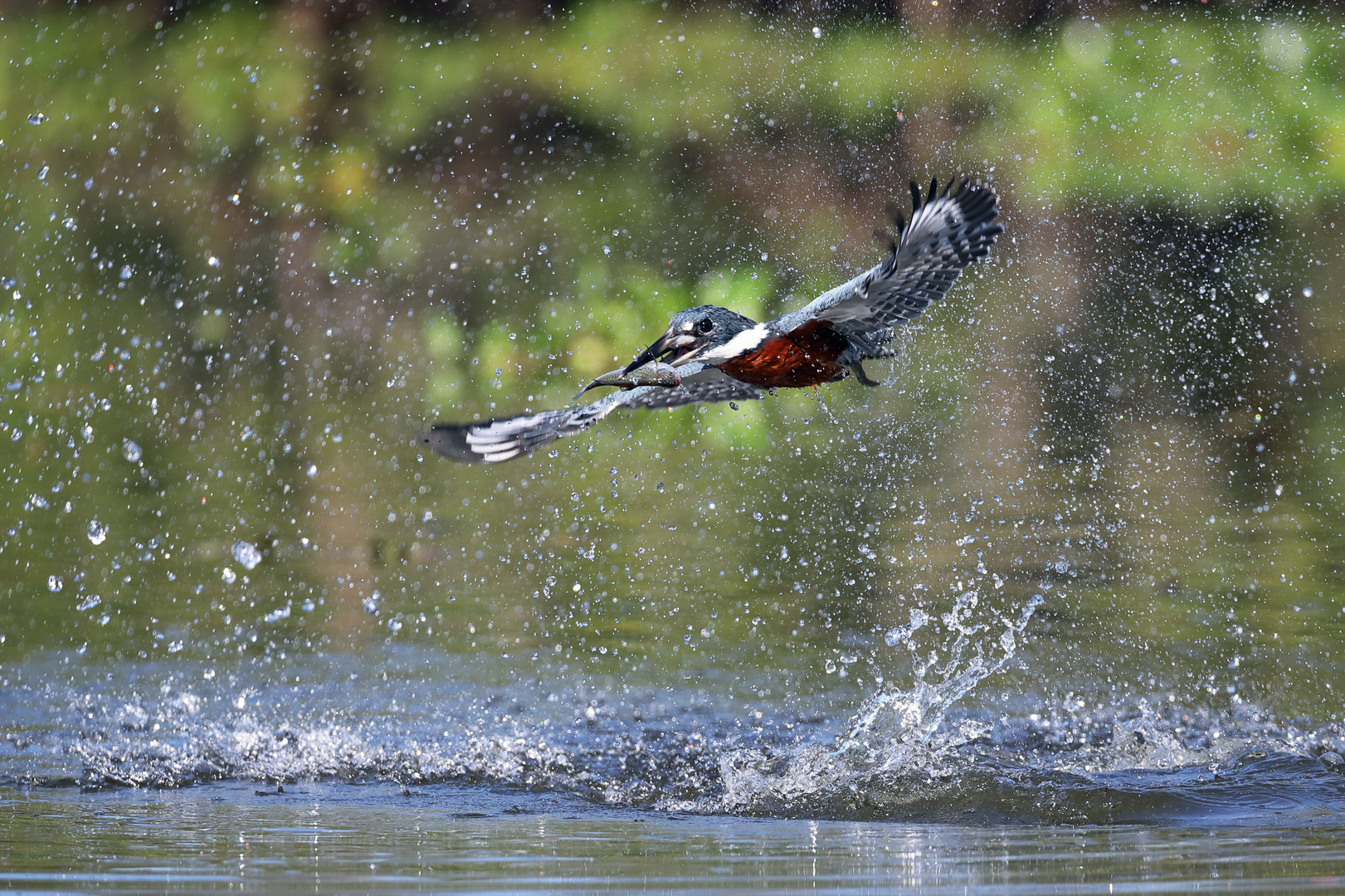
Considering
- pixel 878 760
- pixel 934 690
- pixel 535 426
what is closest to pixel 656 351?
pixel 535 426

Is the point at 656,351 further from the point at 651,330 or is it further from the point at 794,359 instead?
the point at 651,330

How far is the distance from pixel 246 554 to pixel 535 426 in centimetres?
266

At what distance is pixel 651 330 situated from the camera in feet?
40.2

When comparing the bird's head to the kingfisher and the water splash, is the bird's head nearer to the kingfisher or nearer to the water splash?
the kingfisher

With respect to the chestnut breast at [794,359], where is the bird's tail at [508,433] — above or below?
below

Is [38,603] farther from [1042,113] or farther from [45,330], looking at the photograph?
[1042,113]

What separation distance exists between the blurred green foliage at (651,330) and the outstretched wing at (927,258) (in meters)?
1.58

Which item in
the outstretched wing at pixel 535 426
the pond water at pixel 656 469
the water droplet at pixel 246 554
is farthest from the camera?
the water droplet at pixel 246 554

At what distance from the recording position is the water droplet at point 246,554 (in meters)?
6.91

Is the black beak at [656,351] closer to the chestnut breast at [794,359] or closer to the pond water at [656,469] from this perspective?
the chestnut breast at [794,359]

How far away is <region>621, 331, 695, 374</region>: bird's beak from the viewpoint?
14.3 ft

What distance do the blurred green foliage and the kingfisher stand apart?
4.40ft

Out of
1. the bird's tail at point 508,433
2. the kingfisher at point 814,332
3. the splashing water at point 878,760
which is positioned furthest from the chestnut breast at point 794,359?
the splashing water at point 878,760

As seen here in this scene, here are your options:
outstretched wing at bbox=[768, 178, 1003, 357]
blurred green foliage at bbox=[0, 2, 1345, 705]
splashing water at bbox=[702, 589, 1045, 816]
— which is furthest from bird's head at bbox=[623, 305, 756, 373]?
blurred green foliage at bbox=[0, 2, 1345, 705]
